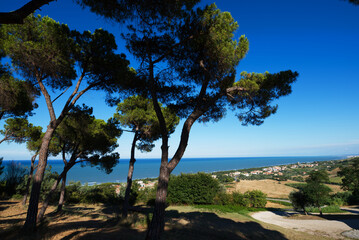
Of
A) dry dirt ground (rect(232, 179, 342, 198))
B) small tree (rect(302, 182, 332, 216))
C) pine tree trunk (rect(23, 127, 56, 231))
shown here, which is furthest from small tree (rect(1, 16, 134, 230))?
dry dirt ground (rect(232, 179, 342, 198))

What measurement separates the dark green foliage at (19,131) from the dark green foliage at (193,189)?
1389 cm

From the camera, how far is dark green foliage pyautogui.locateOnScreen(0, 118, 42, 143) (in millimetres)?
11805

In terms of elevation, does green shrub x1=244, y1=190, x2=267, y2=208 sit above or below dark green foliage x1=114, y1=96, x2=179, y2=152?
below

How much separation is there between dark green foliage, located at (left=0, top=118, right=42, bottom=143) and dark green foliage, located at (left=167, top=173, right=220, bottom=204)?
45.6ft

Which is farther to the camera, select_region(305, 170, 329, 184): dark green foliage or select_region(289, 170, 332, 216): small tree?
select_region(305, 170, 329, 184): dark green foliage

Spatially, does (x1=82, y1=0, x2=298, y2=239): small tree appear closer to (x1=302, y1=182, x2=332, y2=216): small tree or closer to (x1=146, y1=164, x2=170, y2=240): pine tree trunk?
(x1=146, y1=164, x2=170, y2=240): pine tree trunk

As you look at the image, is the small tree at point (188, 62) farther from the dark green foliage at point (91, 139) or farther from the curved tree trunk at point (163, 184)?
the dark green foliage at point (91, 139)

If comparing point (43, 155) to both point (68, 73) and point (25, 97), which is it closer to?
point (68, 73)

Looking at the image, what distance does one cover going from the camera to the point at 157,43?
6.13 meters

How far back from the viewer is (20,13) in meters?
2.39

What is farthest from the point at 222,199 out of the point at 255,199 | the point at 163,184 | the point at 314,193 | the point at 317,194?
the point at 163,184

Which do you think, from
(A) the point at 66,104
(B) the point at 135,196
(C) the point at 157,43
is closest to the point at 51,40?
(A) the point at 66,104

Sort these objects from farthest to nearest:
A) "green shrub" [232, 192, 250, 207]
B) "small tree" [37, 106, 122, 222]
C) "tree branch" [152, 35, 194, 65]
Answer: "green shrub" [232, 192, 250, 207] → "small tree" [37, 106, 122, 222] → "tree branch" [152, 35, 194, 65]

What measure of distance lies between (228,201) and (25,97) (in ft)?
66.3
